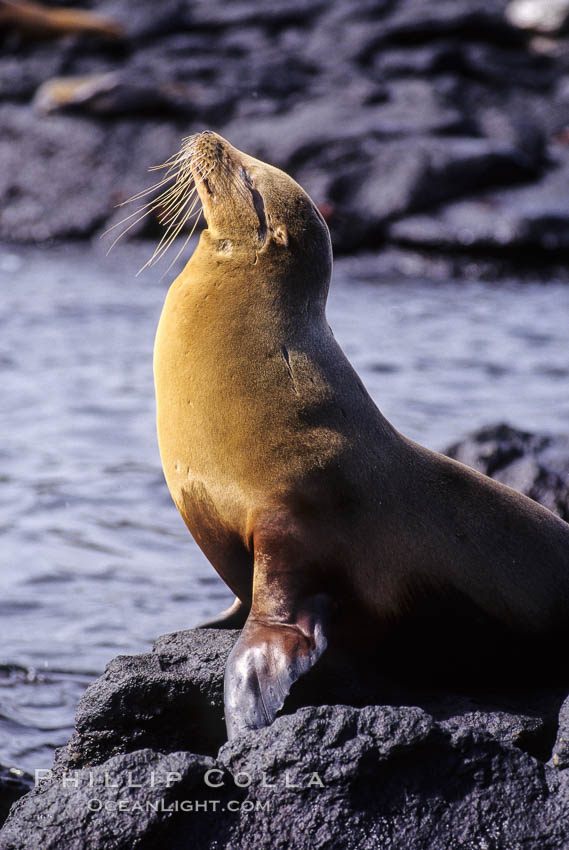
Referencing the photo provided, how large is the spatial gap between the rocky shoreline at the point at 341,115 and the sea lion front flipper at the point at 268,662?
13678 millimetres

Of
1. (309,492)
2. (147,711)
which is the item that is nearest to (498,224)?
(309,492)

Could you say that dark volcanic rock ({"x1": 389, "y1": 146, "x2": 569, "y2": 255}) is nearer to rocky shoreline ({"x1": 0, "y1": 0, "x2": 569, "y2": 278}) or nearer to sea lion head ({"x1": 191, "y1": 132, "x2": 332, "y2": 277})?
rocky shoreline ({"x1": 0, "y1": 0, "x2": 569, "y2": 278})

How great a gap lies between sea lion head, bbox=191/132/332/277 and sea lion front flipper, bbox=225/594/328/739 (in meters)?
1.36

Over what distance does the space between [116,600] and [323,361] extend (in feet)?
8.54

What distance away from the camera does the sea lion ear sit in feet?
14.5

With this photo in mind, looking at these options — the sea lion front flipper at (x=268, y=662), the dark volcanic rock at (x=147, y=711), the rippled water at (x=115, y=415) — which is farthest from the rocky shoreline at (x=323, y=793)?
the rippled water at (x=115, y=415)

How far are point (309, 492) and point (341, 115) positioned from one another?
55.7ft

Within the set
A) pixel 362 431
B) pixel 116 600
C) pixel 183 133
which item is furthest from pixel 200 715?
pixel 183 133

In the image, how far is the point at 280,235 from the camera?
14.6 feet

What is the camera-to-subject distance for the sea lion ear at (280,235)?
14.5ft

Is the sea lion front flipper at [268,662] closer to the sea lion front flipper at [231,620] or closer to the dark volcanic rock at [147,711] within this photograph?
the dark volcanic rock at [147,711]

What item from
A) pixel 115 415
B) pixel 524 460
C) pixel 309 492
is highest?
pixel 309 492

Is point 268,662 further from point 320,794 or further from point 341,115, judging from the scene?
A: point 341,115

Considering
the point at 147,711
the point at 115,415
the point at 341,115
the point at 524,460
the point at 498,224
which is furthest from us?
the point at 341,115
